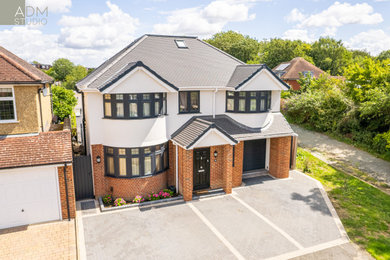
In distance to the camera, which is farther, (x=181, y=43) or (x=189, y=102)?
(x=181, y=43)

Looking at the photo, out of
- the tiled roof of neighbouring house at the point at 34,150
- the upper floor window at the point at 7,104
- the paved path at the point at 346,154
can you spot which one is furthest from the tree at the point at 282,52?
the upper floor window at the point at 7,104

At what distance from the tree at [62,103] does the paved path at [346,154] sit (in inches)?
809

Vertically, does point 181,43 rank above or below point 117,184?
above

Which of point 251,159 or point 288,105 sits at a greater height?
point 288,105

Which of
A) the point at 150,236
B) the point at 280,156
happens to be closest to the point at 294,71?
the point at 280,156

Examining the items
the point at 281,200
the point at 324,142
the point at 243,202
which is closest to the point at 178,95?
the point at 243,202

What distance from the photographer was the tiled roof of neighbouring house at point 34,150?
10.5m

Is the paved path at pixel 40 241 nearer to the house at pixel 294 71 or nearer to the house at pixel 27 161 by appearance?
the house at pixel 27 161

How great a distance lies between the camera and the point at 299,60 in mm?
46344

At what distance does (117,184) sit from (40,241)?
13.7 ft

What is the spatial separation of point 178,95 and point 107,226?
725 cm

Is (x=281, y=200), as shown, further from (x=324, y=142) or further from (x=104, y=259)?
(x=324, y=142)

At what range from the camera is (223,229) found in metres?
11.1

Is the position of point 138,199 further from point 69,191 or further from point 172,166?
point 69,191
